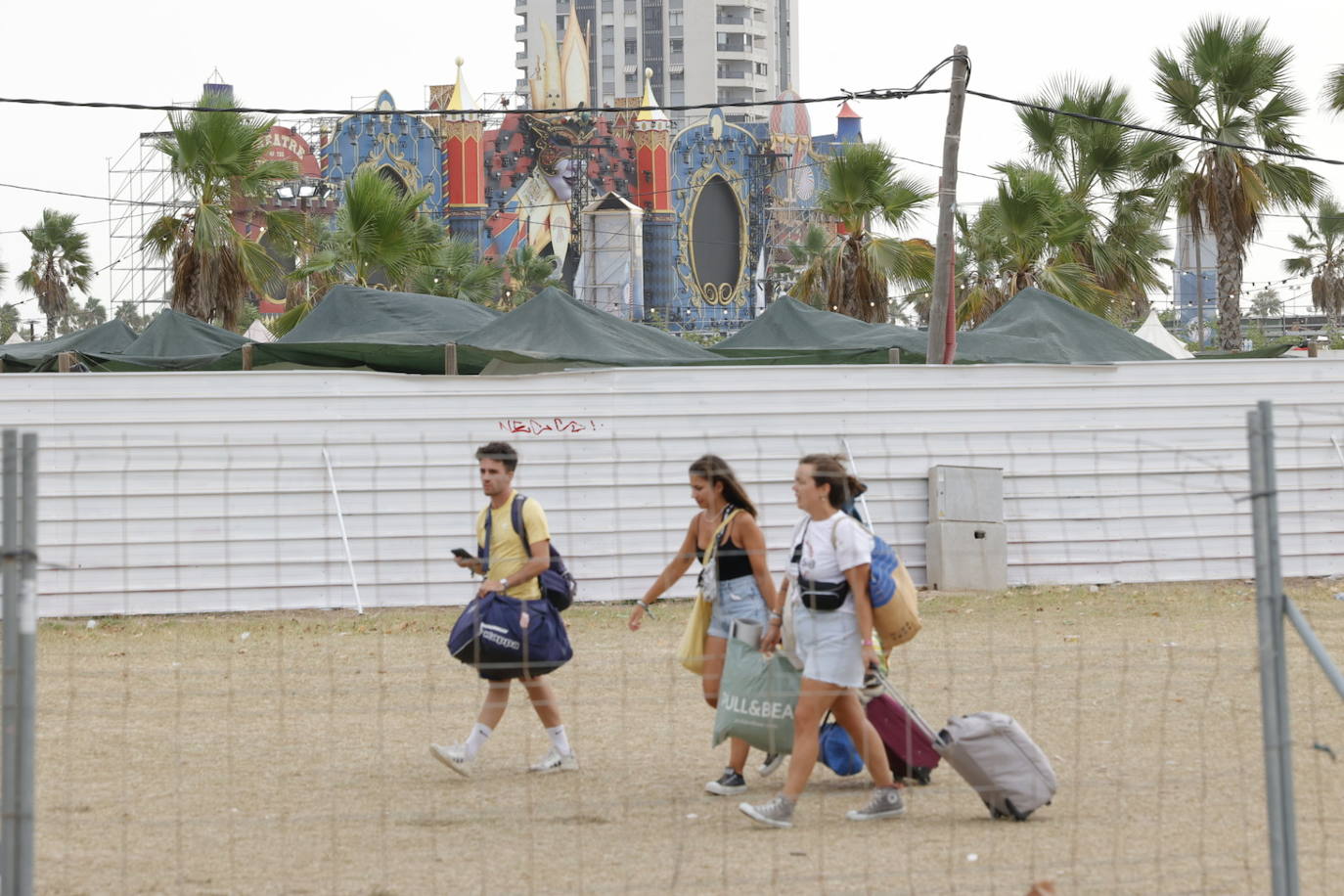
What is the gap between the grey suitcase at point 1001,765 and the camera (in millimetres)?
6395

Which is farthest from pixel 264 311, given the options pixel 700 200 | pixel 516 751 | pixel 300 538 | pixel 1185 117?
pixel 516 751

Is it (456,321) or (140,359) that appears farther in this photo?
(456,321)

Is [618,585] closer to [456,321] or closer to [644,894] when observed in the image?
[456,321]

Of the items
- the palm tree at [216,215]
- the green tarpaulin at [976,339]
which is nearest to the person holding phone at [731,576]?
the green tarpaulin at [976,339]

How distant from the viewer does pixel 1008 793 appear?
6398 millimetres

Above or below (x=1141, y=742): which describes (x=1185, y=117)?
above

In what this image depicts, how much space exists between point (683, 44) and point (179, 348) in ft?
357

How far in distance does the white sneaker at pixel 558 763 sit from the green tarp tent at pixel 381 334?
32.2 ft

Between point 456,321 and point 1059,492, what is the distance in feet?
24.7

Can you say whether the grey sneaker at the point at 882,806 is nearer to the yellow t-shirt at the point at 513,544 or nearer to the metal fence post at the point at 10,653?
the yellow t-shirt at the point at 513,544

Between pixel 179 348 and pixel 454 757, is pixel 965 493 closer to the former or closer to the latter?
pixel 454 757

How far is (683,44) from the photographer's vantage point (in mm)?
124000

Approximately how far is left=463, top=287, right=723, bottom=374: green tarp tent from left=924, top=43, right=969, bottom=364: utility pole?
231 cm

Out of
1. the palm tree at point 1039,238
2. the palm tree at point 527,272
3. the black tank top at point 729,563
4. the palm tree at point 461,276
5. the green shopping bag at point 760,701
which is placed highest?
the palm tree at point 527,272
